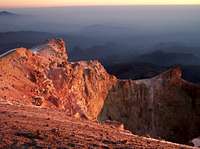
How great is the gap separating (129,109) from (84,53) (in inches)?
5978

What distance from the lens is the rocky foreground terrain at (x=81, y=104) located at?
12.3 metres

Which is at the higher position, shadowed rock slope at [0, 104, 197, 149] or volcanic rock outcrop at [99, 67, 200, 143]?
shadowed rock slope at [0, 104, 197, 149]

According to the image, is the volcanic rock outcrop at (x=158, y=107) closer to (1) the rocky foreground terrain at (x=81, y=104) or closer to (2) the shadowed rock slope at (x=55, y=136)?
(1) the rocky foreground terrain at (x=81, y=104)

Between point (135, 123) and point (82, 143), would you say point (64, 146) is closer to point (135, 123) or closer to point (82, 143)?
point (82, 143)

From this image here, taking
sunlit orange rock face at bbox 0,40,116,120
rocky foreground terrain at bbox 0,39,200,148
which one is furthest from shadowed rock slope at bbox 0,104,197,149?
sunlit orange rock face at bbox 0,40,116,120

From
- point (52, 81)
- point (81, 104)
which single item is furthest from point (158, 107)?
point (52, 81)

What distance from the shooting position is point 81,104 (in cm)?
3194

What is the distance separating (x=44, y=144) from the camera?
11227mm

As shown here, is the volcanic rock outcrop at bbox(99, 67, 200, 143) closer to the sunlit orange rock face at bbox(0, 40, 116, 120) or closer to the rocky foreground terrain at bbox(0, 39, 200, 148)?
the rocky foreground terrain at bbox(0, 39, 200, 148)

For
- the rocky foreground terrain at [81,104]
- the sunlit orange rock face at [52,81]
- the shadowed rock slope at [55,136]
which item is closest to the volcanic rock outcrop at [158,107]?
the rocky foreground terrain at [81,104]

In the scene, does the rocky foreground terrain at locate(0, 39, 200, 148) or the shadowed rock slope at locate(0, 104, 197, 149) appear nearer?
the shadowed rock slope at locate(0, 104, 197, 149)

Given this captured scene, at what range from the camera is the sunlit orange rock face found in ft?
74.4

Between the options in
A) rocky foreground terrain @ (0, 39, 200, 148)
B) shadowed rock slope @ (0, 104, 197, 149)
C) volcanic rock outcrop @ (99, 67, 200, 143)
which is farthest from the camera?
volcanic rock outcrop @ (99, 67, 200, 143)

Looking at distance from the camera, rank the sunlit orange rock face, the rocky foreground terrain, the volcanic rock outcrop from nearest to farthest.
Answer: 1. the rocky foreground terrain
2. the sunlit orange rock face
3. the volcanic rock outcrop
